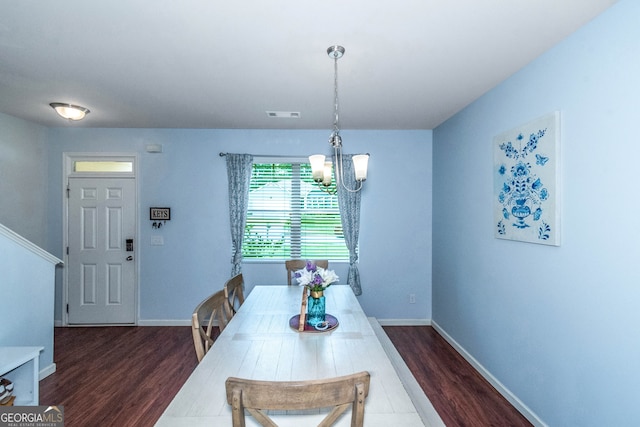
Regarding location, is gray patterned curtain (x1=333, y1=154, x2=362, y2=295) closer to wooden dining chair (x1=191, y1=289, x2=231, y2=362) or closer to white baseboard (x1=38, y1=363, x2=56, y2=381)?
wooden dining chair (x1=191, y1=289, x2=231, y2=362)

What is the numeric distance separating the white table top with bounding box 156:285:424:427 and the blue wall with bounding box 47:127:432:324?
5.67ft

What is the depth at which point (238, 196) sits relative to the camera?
12.5 feet

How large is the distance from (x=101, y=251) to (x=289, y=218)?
8.06ft

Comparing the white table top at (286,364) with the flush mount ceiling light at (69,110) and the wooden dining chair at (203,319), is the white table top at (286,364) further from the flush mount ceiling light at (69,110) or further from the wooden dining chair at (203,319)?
the flush mount ceiling light at (69,110)

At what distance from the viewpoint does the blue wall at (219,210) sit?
3.84m

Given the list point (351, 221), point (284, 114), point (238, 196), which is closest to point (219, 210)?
point (238, 196)

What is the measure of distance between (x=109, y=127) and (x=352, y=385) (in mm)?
4365

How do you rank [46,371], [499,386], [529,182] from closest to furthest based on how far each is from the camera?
[529,182] → [499,386] → [46,371]

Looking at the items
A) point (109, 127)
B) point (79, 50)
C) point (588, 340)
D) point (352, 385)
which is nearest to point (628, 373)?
point (588, 340)

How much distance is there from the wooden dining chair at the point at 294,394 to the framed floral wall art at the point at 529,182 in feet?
5.72

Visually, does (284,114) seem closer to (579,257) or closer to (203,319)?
(203,319)

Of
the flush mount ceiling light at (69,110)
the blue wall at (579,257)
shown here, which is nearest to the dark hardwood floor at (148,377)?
the blue wall at (579,257)

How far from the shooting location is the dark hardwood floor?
7.12 ft

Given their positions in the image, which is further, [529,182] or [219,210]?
[219,210]
